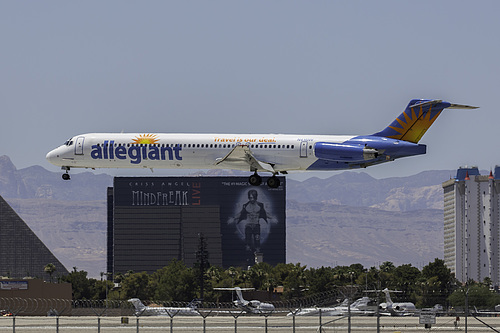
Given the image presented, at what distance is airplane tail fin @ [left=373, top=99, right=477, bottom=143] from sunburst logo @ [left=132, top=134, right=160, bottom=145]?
756 inches

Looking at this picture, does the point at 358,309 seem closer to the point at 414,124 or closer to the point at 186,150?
the point at 414,124

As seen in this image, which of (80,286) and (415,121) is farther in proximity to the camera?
(80,286)

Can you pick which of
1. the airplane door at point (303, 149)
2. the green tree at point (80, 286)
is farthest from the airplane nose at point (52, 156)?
the green tree at point (80, 286)

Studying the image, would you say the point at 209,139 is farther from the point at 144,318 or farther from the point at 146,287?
the point at 146,287

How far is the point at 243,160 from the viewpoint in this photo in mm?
85438

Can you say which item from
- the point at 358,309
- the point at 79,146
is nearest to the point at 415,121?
the point at 358,309

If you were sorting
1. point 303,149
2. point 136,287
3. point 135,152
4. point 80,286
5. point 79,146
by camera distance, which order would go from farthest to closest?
point 136,287 → point 80,286 → point 79,146 → point 135,152 → point 303,149

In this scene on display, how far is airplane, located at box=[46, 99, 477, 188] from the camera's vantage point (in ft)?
274

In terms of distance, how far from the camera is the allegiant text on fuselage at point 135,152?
8556 centimetres

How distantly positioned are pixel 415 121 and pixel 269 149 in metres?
12.2

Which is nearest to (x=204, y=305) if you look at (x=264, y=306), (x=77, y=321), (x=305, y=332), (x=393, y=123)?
(x=264, y=306)

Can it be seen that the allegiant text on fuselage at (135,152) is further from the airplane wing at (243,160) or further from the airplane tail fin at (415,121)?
the airplane tail fin at (415,121)

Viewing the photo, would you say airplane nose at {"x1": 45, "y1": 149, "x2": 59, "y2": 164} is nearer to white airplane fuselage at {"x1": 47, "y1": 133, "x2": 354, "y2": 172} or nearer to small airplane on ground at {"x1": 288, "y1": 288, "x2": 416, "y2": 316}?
white airplane fuselage at {"x1": 47, "y1": 133, "x2": 354, "y2": 172}

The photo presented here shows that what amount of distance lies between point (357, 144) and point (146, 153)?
17392 millimetres
